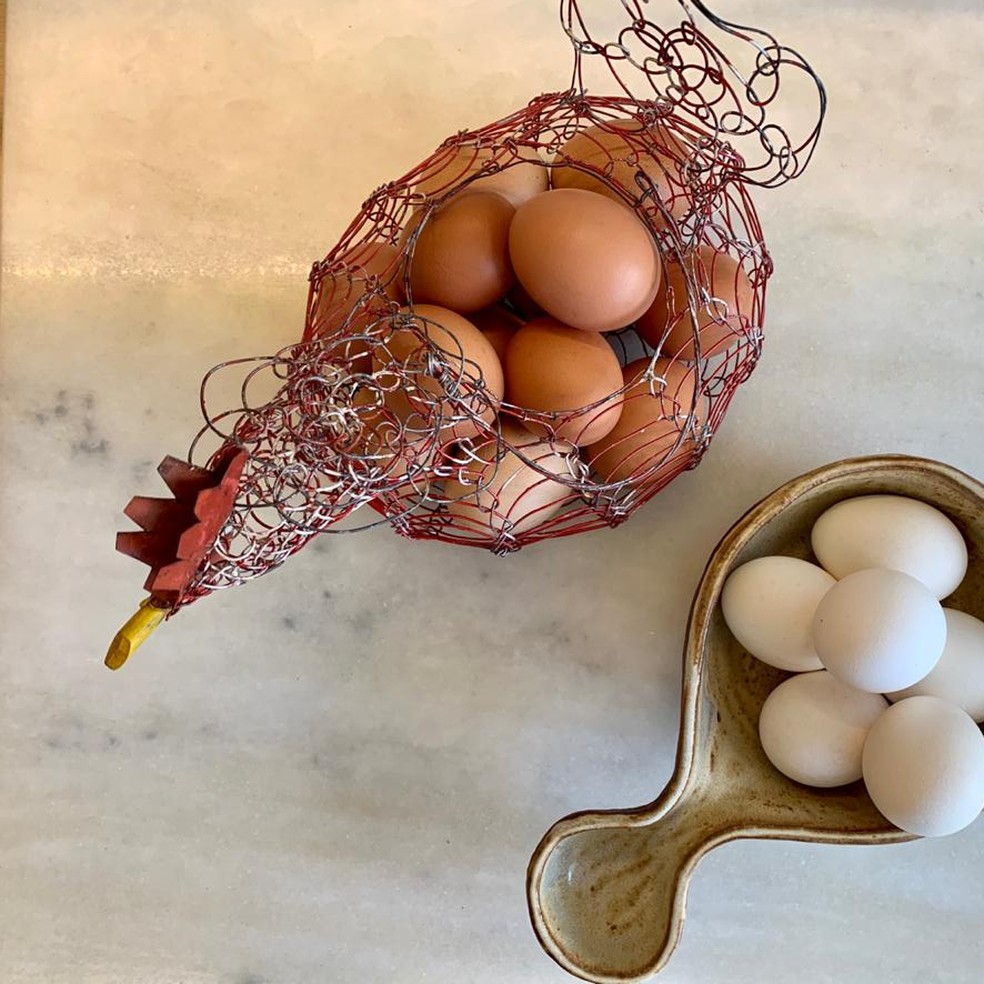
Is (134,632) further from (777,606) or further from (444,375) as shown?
(777,606)

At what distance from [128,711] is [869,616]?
0.52 m

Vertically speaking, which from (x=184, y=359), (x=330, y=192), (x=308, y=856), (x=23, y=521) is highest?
(x=330, y=192)

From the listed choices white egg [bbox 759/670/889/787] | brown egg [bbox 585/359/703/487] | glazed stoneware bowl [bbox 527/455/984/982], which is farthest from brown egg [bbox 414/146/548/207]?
white egg [bbox 759/670/889/787]

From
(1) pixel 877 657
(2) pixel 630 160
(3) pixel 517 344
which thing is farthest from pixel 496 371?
(1) pixel 877 657

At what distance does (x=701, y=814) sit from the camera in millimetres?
601

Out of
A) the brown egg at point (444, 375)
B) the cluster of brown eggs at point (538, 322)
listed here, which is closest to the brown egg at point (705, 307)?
the cluster of brown eggs at point (538, 322)

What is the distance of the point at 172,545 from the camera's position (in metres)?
0.43

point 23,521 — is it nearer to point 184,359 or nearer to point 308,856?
point 184,359

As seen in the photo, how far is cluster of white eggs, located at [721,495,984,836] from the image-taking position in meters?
0.53

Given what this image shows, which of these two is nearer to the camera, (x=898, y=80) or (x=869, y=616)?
(x=869, y=616)

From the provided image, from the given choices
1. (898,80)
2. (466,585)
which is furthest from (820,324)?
(466,585)

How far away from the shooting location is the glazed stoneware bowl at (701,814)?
57 centimetres

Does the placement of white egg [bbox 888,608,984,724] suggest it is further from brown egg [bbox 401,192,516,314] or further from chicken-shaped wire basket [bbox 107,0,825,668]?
brown egg [bbox 401,192,516,314]

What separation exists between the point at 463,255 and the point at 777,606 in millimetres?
275
